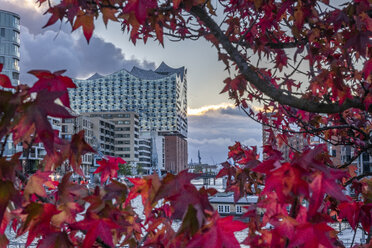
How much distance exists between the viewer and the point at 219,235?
80 centimetres

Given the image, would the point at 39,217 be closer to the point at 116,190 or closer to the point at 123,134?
the point at 116,190

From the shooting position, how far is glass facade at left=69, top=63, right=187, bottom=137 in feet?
375

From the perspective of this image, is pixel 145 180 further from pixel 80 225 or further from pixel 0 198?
pixel 0 198

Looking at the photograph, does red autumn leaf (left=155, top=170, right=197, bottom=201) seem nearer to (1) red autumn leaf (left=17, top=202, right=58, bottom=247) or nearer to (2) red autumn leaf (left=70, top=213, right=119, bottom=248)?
(2) red autumn leaf (left=70, top=213, right=119, bottom=248)

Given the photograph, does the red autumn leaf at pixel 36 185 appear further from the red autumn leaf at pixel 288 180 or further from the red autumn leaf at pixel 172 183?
the red autumn leaf at pixel 288 180

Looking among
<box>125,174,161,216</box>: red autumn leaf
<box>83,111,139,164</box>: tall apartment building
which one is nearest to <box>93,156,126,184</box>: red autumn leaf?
<box>125,174,161,216</box>: red autumn leaf

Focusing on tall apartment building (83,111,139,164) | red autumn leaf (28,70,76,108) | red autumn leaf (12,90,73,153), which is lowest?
red autumn leaf (12,90,73,153)

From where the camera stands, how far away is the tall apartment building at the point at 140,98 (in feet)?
375

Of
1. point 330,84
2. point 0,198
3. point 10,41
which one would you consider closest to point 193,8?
point 330,84

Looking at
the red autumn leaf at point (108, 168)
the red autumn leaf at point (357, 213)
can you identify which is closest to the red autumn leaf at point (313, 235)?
the red autumn leaf at point (357, 213)

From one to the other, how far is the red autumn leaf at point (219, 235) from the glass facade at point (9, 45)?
4425 cm

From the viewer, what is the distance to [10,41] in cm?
4062

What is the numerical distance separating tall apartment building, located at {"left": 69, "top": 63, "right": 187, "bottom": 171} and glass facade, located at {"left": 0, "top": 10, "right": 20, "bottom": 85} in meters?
73.2

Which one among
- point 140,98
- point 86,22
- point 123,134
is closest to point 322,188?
point 86,22
